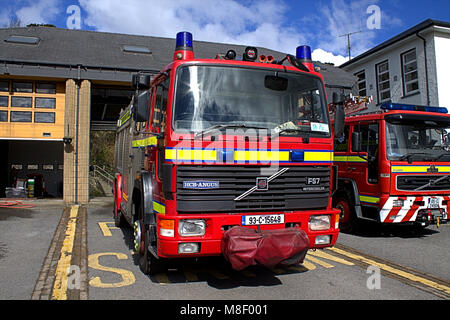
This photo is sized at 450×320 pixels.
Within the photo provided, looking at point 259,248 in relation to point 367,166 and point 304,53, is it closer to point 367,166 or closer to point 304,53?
point 304,53

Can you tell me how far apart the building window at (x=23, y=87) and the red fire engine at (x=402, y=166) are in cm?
1061

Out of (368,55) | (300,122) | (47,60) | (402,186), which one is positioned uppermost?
(368,55)

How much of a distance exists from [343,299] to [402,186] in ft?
12.3

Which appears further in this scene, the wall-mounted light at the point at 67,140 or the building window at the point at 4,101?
the building window at the point at 4,101

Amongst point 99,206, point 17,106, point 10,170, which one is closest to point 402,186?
point 99,206

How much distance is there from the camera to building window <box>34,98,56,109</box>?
41.5ft

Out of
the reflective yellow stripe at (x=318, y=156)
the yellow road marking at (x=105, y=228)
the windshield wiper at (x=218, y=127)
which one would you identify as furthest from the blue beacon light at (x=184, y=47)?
the yellow road marking at (x=105, y=228)

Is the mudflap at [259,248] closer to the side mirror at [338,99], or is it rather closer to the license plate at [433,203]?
the side mirror at [338,99]

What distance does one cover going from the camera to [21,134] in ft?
41.2

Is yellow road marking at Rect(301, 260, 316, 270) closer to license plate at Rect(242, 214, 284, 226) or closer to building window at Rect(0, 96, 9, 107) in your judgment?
license plate at Rect(242, 214, 284, 226)

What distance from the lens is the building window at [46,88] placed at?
12688 millimetres

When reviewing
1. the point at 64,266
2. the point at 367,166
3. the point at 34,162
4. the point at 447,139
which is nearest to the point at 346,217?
the point at 367,166
